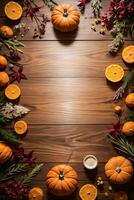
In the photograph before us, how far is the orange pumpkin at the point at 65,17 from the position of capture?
2.37 metres

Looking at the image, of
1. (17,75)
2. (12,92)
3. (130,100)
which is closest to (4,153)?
(12,92)

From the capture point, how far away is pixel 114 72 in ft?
7.76

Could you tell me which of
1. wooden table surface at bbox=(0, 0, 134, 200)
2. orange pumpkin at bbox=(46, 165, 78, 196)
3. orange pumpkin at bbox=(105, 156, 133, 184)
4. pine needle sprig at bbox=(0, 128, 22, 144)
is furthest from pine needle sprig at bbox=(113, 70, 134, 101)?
pine needle sprig at bbox=(0, 128, 22, 144)

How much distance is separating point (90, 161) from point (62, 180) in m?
0.20

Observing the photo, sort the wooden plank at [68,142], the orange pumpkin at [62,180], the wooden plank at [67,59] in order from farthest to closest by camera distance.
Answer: the wooden plank at [67,59], the wooden plank at [68,142], the orange pumpkin at [62,180]

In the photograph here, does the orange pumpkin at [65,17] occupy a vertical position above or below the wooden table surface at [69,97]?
above

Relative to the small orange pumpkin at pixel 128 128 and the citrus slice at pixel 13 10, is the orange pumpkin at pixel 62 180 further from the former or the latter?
the citrus slice at pixel 13 10

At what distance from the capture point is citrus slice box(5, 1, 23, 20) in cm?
243

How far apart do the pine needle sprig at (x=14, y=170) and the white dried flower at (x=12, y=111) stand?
27cm

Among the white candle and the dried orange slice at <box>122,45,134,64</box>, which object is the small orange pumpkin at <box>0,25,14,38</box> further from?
the white candle

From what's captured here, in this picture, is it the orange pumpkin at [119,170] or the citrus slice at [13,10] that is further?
the citrus slice at [13,10]

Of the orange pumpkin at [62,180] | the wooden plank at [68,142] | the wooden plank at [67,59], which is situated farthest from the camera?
the wooden plank at [67,59]

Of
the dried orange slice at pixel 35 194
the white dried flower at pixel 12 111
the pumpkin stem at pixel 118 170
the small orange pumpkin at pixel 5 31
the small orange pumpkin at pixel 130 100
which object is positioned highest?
the small orange pumpkin at pixel 5 31

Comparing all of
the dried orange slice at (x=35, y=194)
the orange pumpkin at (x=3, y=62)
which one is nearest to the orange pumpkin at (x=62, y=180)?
the dried orange slice at (x=35, y=194)
